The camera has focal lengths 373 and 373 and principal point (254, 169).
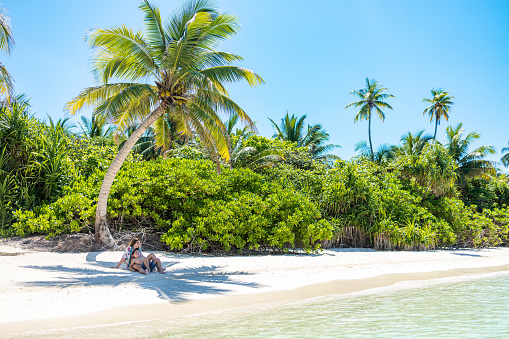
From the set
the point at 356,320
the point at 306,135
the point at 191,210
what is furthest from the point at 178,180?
the point at 306,135

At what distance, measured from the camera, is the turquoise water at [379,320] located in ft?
14.8

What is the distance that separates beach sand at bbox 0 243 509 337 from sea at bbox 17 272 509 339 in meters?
0.36

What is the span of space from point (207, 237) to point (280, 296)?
4382 millimetres

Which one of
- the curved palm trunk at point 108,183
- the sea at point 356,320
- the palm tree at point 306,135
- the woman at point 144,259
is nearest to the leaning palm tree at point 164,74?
the curved palm trunk at point 108,183

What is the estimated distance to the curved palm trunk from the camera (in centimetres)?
960

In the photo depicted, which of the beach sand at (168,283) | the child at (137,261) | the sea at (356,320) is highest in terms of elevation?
the child at (137,261)

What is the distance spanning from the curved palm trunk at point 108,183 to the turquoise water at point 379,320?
19.6ft

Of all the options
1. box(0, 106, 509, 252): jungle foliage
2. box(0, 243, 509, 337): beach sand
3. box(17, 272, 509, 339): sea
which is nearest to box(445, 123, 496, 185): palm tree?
box(0, 106, 509, 252): jungle foliage

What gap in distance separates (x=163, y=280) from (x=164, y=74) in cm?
557

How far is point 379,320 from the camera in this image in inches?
203

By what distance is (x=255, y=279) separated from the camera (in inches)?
307

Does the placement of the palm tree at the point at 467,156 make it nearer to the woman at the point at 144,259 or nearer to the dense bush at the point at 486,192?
the dense bush at the point at 486,192

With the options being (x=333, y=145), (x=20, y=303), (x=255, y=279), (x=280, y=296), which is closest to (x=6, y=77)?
(x=20, y=303)

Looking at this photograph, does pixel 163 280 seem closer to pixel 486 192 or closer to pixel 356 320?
pixel 356 320
